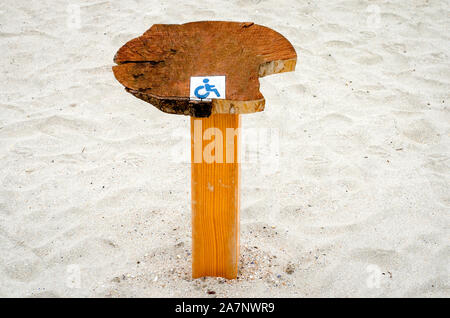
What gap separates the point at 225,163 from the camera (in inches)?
70.3

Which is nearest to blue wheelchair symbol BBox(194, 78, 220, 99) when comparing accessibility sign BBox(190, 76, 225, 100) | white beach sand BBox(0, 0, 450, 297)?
accessibility sign BBox(190, 76, 225, 100)

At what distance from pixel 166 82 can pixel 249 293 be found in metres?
0.97

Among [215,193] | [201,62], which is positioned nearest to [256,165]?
[215,193]

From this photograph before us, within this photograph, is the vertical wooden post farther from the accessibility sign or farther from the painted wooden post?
the accessibility sign

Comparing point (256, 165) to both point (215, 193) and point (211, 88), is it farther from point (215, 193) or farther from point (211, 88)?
point (211, 88)

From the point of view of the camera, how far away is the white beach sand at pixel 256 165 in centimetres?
217

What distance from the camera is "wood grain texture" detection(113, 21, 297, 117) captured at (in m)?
1.57

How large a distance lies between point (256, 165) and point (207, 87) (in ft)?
4.72

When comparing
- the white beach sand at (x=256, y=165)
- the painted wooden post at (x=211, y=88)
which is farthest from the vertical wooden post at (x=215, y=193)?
the white beach sand at (x=256, y=165)

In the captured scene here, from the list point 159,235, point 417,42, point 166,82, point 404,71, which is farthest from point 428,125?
point 166,82

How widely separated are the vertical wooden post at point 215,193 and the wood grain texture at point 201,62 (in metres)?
0.16

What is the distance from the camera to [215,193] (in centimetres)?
183
